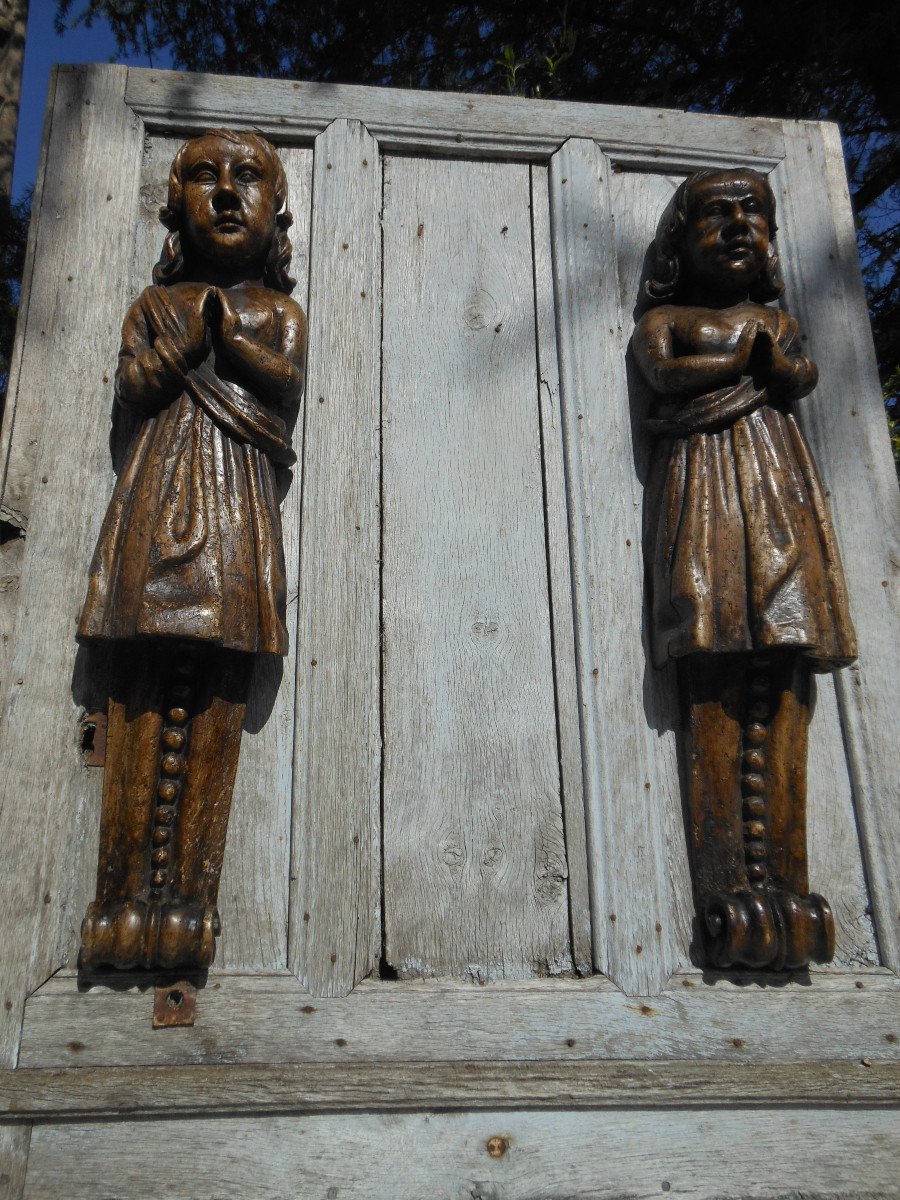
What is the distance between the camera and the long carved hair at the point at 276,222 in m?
2.68

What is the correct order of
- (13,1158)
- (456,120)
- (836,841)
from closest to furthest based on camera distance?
(13,1158)
(836,841)
(456,120)

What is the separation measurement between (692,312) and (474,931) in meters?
1.72

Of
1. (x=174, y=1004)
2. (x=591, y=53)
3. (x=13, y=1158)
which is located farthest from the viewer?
(x=591, y=53)

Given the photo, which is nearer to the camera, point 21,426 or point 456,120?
point 21,426

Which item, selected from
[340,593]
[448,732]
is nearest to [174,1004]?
[448,732]

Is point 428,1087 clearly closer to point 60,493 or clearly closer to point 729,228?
point 60,493

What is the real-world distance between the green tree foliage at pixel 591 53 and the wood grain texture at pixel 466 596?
6.94ft

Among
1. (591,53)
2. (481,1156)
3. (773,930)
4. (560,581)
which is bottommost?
(481,1156)

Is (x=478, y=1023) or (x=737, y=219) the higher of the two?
(x=737, y=219)

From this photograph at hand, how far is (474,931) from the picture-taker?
2.40m

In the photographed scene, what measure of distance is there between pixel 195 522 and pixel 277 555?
0.21 meters

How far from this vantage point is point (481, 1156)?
7.02 feet

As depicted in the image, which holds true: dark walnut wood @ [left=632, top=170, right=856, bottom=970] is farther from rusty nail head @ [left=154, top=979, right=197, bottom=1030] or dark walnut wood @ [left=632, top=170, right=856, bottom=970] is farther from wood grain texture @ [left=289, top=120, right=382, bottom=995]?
rusty nail head @ [left=154, top=979, right=197, bottom=1030]

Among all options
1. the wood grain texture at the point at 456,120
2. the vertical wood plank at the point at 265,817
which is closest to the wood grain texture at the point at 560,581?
the wood grain texture at the point at 456,120
